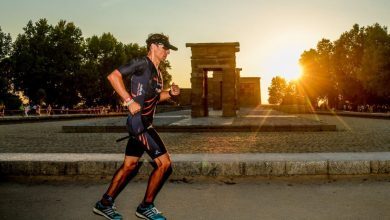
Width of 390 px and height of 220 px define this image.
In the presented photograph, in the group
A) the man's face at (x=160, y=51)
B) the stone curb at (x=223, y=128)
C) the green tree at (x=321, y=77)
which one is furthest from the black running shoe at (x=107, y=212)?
the green tree at (x=321, y=77)

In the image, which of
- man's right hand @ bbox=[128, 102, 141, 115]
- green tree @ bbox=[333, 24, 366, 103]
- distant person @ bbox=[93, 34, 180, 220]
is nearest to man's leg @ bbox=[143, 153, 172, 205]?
distant person @ bbox=[93, 34, 180, 220]

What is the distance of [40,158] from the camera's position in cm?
643

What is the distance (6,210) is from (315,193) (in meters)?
3.66

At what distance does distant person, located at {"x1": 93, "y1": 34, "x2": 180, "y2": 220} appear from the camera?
12.5 feet

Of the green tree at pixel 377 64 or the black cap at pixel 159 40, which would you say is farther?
the green tree at pixel 377 64

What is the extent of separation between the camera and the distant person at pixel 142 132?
380 cm

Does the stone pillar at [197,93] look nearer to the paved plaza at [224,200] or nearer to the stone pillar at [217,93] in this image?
the stone pillar at [217,93]

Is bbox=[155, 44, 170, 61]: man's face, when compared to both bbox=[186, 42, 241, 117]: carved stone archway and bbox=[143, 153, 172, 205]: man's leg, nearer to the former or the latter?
bbox=[143, 153, 172, 205]: man's leg

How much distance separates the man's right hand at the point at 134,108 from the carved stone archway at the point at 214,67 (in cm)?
1934

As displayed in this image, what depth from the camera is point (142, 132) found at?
3.82 metres

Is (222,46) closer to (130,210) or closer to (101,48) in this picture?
(130,210)

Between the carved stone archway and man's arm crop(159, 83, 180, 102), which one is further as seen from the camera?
the carved stone archway

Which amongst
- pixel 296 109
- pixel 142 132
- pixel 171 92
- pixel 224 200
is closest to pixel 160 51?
pixel 171 92

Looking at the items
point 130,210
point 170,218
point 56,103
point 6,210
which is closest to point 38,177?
point 6,210
